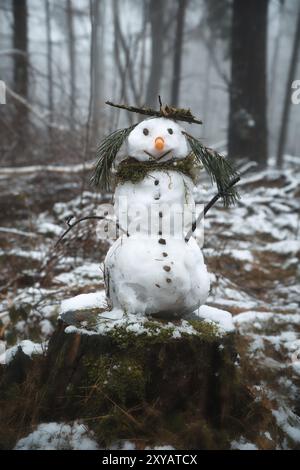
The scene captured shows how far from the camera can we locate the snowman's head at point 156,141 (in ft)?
6.77

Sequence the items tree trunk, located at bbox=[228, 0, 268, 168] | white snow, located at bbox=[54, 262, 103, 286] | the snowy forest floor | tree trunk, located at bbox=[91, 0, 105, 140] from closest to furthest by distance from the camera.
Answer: the snowy forest floor → white snow, located at bbox=[54, 262, 103, 286] → tree trunk, located at bbox=[91, 0, 105, 140] → tree trunk, located at bbox=[228, 0, 268, 168]

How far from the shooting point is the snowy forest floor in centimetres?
277

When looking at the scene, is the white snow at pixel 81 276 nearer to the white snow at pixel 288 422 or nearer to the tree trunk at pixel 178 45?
the white snow at pixel 288 422

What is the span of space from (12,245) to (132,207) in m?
2.79

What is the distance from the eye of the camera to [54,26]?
21.0 metres

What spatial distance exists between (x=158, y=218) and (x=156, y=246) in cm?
15

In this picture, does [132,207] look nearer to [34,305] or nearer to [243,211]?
[34,305]

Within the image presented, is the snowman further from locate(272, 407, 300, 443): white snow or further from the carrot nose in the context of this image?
locate(272, 407, 300, 443): white snow

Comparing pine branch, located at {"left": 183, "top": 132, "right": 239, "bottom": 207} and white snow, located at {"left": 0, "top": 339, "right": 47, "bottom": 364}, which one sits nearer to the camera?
pine branch, located at {"left": 183, "top": 132, "right": 239, "bottom": 207}

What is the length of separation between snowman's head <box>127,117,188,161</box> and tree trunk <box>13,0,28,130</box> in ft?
16.0

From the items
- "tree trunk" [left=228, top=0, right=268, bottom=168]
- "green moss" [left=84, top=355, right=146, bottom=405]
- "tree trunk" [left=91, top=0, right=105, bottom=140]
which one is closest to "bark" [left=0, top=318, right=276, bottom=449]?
"green moss" [left=84, top=355, right=146, bottom=405]
